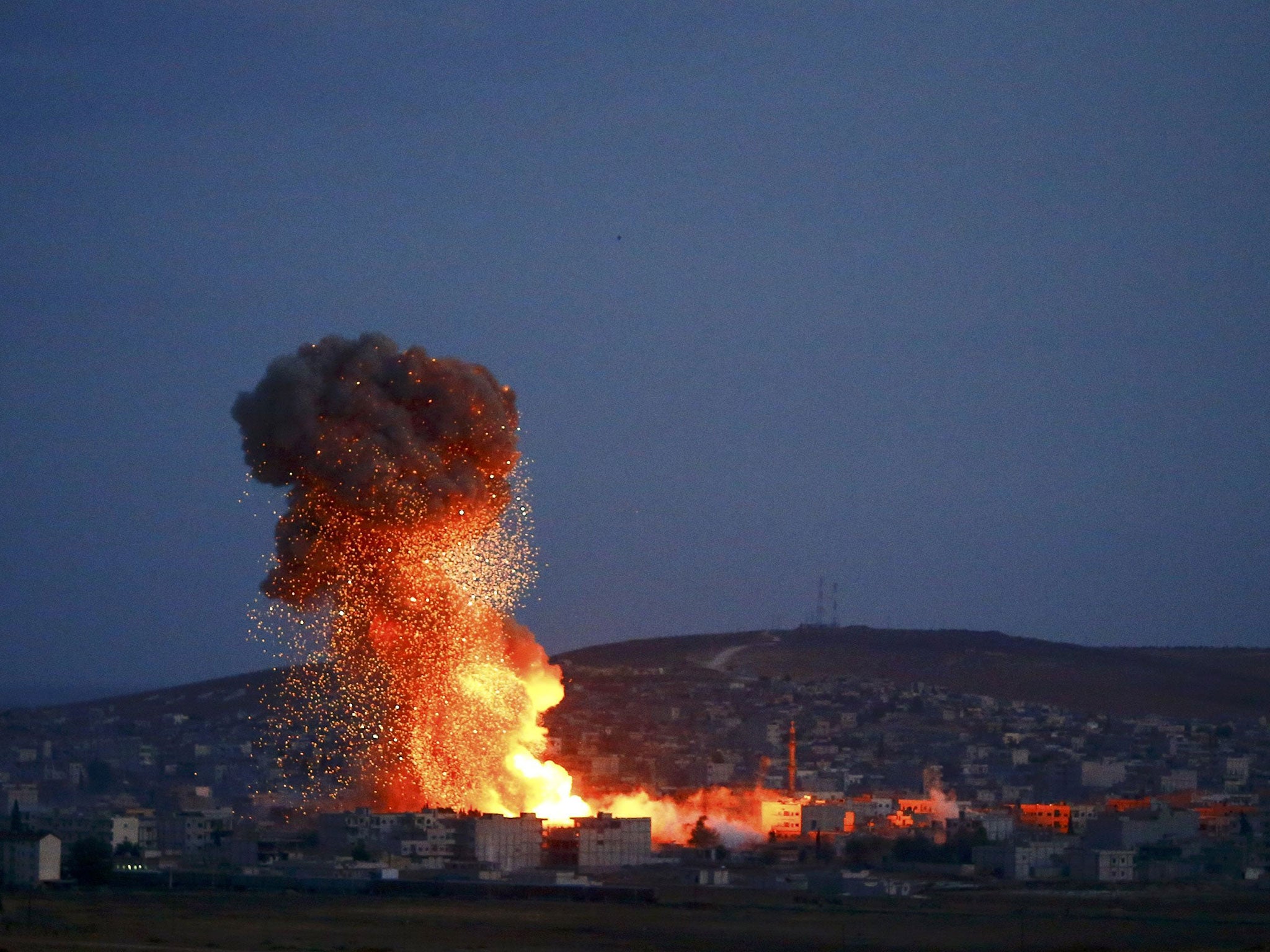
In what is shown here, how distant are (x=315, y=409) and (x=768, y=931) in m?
24.3

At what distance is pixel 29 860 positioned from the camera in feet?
223

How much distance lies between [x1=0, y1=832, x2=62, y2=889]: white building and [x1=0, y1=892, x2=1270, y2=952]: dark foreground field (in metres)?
4.72

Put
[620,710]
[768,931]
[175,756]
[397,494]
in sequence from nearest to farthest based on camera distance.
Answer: [768,931]
[397,494]
[175,756]
[620,710]

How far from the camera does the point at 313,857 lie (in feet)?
239

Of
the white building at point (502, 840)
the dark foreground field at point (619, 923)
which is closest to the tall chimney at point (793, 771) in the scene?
the white building at point (502, 840)

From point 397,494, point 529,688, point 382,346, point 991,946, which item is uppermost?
point 382,346

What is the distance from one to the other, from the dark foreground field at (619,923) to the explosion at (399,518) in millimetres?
10665

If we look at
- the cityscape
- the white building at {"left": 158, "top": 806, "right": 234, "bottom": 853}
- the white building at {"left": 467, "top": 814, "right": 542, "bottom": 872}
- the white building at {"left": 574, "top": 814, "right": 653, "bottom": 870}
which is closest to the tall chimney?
the cityscape

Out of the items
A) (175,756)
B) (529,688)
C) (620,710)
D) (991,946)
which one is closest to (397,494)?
(529,688)

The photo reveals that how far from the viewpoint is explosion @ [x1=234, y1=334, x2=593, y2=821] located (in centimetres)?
6831

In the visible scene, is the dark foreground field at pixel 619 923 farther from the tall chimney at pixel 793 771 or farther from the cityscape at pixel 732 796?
the tall chimney at pixel 793 771

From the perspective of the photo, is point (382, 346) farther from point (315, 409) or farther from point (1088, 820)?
point (1088, 820)

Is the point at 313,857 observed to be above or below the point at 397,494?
below

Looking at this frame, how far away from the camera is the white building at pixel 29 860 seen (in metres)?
67.6
